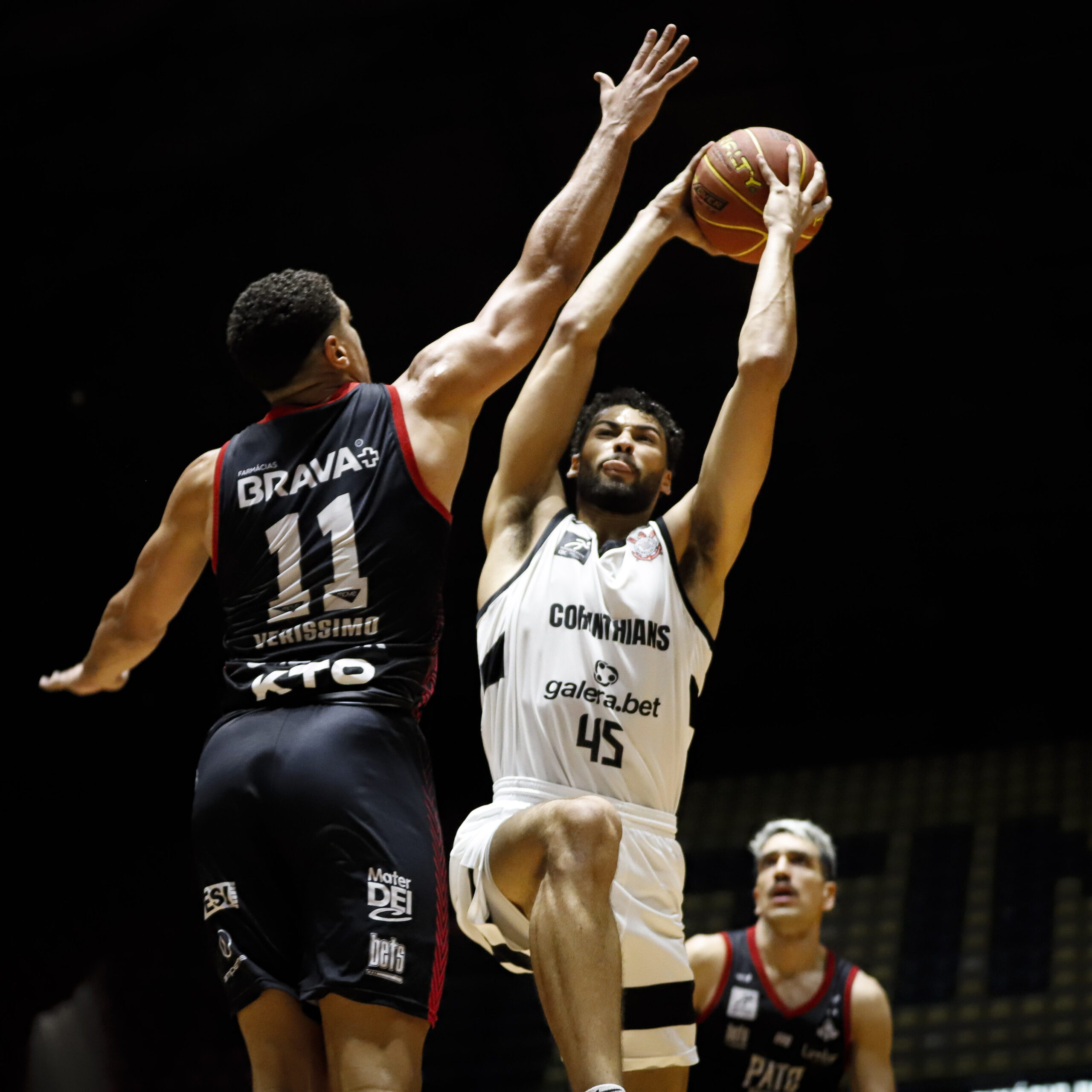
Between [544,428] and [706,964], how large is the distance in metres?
2.71

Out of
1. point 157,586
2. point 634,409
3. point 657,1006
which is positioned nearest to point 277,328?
point 157,586

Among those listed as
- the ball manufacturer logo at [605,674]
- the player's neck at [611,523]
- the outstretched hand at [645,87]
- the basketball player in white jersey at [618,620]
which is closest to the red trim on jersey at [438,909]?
the basketball player in white jersey at [618,620]

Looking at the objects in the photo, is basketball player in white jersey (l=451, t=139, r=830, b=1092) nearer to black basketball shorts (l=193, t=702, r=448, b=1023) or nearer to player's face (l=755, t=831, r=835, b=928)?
black basketball shorts (l=193, t=702, r=448, b=1023)

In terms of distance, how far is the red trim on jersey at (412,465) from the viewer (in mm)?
2688

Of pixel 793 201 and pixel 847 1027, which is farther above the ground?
pixel 793 201

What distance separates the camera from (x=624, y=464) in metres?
3.82

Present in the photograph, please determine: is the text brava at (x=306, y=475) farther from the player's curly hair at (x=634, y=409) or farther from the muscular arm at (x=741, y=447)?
the player's curly hair at (x=634, y=409)

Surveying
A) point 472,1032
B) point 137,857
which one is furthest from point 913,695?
point 137,857

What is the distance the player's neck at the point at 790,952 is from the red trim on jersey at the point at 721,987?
13 cm

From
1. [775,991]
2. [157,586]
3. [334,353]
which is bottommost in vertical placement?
[775,991]

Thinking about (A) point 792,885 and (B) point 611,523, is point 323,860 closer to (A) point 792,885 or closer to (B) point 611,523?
(B) point 611,523

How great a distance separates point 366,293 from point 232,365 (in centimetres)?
92

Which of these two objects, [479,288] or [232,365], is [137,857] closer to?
[232,365]

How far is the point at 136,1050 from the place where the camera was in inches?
320
